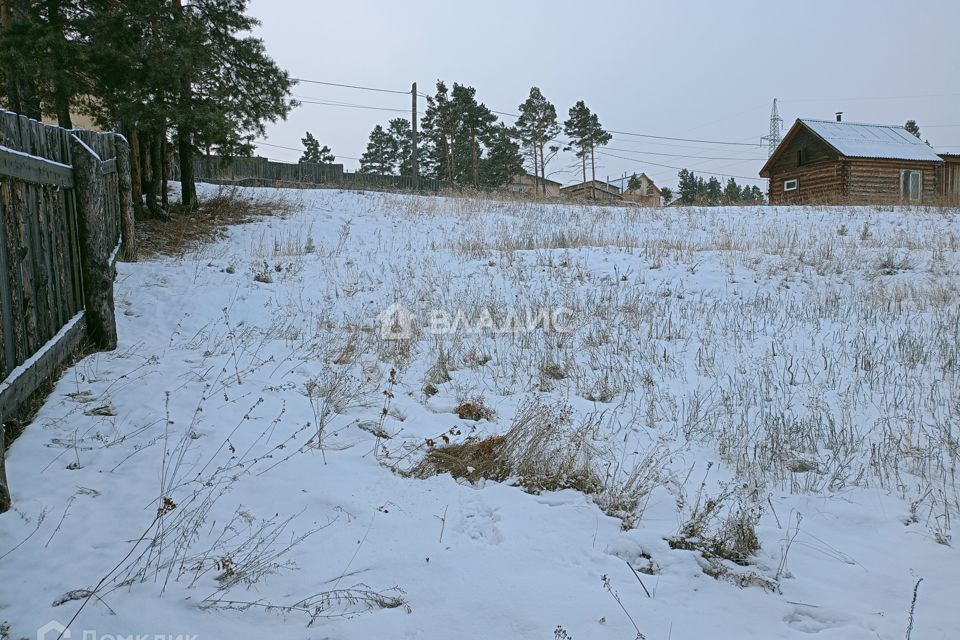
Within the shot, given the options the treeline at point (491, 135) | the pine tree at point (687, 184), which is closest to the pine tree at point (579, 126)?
the treeline at point (491, 135)

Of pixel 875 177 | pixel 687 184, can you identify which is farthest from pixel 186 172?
pixel 687 184

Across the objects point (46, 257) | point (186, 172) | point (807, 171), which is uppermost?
point (807, 171)

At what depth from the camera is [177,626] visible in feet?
7.11

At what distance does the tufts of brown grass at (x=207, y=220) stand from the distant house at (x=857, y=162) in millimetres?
27209

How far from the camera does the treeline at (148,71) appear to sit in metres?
10.3

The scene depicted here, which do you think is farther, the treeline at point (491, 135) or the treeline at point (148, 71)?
the treeline at point (491, 135)

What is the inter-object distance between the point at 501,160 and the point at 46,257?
5123 cm

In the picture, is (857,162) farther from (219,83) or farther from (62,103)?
(62,103)

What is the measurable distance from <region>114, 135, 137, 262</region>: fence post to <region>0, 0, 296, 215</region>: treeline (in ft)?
9.27

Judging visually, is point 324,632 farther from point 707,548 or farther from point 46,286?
point 46,286

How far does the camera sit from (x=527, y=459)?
12.5 ft

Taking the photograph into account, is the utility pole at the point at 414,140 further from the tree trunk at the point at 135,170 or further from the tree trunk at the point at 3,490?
the tree trunk at the point at 3,490

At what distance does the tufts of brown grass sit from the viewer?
963 centimetres

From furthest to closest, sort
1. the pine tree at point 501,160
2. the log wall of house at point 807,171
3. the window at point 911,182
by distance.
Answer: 1. the pine tree at point 501,160
2. the window at point 911,182
3. the log wall of house at point 807,171
